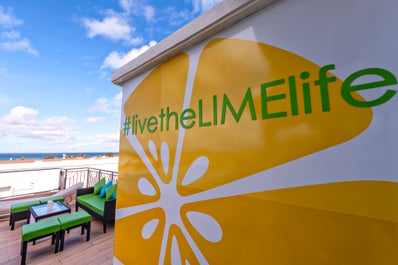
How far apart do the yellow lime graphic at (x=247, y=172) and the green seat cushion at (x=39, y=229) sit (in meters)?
2.37

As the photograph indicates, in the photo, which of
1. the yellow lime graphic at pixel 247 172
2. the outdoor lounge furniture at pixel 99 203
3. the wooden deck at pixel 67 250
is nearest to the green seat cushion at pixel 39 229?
the wooden deck at pixel 67 250

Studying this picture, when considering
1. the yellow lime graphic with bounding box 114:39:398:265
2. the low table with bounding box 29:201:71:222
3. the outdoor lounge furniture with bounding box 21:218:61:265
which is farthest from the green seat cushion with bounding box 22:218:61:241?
the yellow lime graphic with bounding box 114:39:398:265

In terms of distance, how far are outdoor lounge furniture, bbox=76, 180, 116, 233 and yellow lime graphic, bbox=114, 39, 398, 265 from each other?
2.64 metres

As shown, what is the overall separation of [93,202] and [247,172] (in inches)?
193

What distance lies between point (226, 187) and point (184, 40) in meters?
1.20

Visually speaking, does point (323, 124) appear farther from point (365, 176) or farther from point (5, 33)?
point (5, 33)

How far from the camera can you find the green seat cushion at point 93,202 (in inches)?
156

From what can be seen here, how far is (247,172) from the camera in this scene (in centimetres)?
97

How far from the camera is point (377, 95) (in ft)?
2.12

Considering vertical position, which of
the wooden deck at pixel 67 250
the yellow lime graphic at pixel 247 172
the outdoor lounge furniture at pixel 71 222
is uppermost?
the yellow lime graphic at pixel 247 172

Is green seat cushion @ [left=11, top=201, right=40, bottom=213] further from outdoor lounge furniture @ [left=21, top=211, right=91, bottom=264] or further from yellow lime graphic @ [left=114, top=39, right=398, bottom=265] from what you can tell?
yellow lime graphic @ [left=114, top=39, right=398, bottom=265]

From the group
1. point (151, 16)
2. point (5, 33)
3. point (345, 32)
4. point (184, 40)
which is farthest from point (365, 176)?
point (5, 33)

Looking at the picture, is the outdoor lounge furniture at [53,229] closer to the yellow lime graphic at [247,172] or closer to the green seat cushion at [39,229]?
the green seat cushion at [39,229]

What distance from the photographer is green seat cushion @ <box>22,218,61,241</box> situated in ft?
8.76
